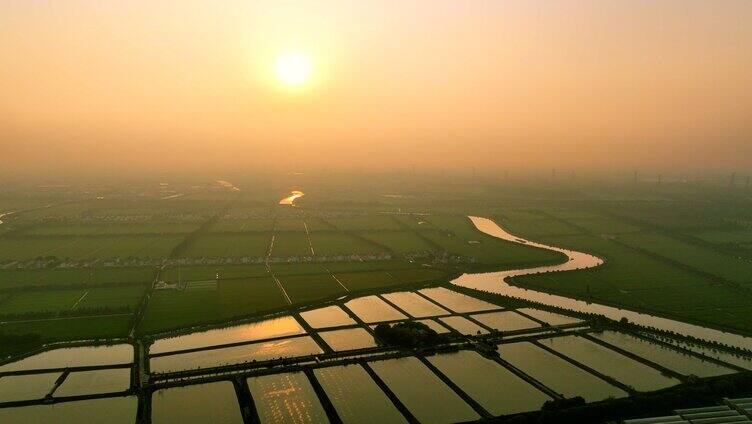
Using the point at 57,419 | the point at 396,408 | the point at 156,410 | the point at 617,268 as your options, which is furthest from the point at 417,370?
the point at 617,268

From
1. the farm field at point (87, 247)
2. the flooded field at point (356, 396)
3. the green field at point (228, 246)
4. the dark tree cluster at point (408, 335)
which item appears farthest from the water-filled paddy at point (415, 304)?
the farm field at point (87, 247)

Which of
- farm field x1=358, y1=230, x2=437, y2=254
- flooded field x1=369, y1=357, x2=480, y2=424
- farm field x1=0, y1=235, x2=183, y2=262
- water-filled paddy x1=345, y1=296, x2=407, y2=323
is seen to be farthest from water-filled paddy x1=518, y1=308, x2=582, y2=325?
farm field x1=0, y1=235, x2=183, y2=262

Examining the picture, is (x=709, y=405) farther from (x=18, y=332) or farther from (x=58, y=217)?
(x=58, y=217)

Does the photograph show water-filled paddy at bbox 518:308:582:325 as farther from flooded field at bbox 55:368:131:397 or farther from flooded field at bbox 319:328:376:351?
flooded field at bbox 55:368:131:397

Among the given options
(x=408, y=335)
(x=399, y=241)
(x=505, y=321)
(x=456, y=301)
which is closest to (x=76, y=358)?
(x=408, y=335)

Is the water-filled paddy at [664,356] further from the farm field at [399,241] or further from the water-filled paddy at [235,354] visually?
the farm field at [399,241]

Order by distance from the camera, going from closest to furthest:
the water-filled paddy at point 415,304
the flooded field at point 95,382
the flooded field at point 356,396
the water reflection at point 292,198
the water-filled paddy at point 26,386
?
the flooded field at point 356,396, the water-filled paddy at point 26,386, the flooded field at point 95,382, the water-filled paddy at point 415,304, the water reflection at point 292,198
